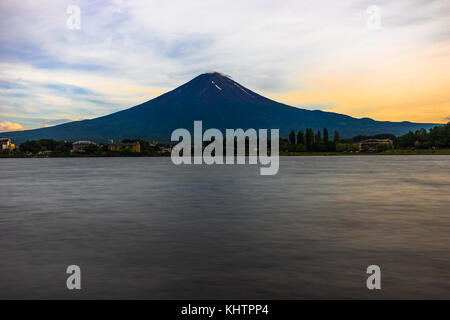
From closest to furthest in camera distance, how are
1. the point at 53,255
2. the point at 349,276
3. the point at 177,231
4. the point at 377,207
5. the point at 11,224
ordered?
the point at 349,276 < the point at 53,255 < the point at 177,231 < the point at 11,224 < the point at 377,207

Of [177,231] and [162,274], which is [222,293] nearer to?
[162,274]

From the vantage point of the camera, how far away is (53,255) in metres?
16.1

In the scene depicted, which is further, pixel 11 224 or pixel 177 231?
pixel 11 224

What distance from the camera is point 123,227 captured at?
22.9 m

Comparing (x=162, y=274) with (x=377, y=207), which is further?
(x=377, y=207)

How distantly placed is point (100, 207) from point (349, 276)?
2308 centimetres

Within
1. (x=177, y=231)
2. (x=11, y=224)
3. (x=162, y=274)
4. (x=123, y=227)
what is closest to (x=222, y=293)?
(x=162, y=274)

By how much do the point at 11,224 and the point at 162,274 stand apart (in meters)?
15.0
